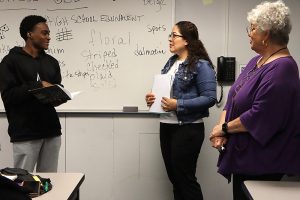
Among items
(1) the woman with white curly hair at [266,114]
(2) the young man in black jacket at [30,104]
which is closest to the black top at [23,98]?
(2) the young man in black jacket at [30,104]

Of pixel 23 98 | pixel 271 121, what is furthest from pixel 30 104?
pixel 271 121

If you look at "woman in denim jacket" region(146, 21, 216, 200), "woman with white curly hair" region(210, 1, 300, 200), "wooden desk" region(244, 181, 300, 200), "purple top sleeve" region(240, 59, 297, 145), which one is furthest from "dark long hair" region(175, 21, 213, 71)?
"wooden desk" region(244, 181, 300, 200)

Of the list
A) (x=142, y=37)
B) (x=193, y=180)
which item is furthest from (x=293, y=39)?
(x=193, y=180)

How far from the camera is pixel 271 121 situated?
1.52 m

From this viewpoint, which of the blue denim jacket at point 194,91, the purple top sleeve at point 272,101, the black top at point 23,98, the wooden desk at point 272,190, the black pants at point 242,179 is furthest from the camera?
the blue denim jacket at point 194,91

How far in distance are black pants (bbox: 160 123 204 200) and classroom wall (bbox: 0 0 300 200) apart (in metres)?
0.48

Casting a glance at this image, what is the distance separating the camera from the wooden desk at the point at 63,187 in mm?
1441

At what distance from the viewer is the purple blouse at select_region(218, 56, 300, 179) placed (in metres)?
1.51

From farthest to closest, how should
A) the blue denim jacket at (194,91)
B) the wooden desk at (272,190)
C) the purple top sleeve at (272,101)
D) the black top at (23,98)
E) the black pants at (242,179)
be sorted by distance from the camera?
the blue denim jacket at (194,91), the black top at (23,98), the black pants at (242,179), the purple top sleeve at (272,101), the wooden desk at (272,190)

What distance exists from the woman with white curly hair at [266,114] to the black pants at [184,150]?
0.71 meters

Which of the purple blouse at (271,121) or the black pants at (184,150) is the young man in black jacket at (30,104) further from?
the purple blouse at (271,121)

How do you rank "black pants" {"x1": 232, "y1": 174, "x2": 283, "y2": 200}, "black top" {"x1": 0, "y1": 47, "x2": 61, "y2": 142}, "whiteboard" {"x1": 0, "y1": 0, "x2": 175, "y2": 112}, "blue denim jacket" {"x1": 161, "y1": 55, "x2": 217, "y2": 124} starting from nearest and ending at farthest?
1. "black pants" {"x1": 232, "y1": 174, "x2": 283, "y2": 200}
2. "black top" {"x1": 0, "y1": 47, "x2": 61, "y2": 142}
3. "blue denim jacket" {"x1": 161, "y1": 55, "x2": 217, "y2": 124}
4. "whiteboard" {"x1": 0, "y1": 0, "x2": 175, "y2": 112}

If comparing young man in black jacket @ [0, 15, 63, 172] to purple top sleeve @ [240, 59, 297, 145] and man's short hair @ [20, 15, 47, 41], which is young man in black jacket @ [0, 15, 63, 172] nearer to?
man's short hair @ [20, 15, 47, 41]

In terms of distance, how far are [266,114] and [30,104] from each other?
1.50 metres
